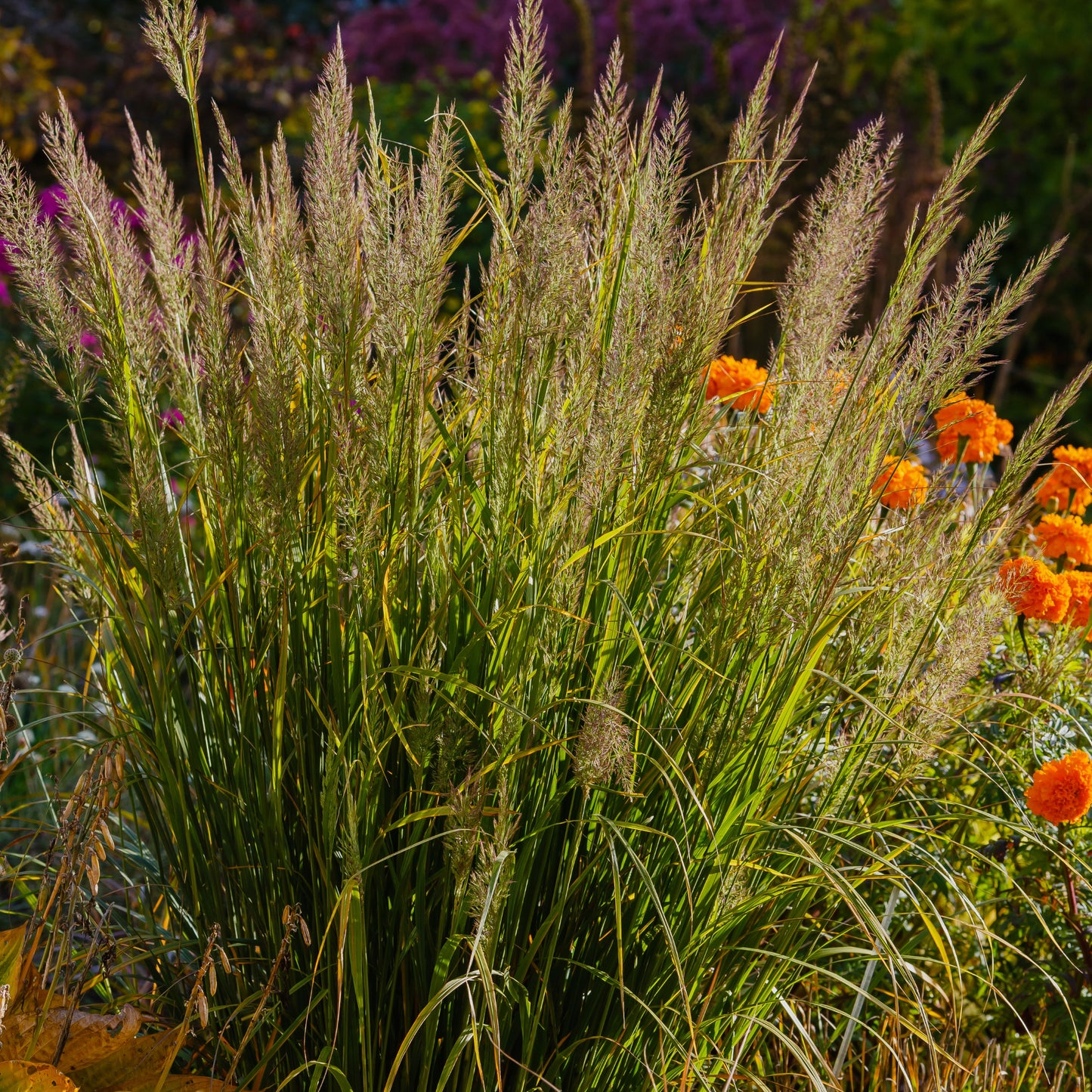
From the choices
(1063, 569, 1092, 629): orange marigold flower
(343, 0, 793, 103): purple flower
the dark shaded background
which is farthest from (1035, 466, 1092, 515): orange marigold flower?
(343, 0, 793, 103): purple flower

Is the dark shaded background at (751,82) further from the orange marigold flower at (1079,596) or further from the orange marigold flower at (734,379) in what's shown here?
the orange marigold flower at (1079,596)

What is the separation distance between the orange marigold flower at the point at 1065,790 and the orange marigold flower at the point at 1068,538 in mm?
542

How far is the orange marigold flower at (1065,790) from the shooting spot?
1602mm

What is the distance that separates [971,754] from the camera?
6.55ft

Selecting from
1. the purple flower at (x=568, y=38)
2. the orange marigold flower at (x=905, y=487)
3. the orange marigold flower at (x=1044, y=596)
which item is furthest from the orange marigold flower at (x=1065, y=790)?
the purple flower at (x=568, y=38)

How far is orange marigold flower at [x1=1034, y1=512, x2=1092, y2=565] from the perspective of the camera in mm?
2055

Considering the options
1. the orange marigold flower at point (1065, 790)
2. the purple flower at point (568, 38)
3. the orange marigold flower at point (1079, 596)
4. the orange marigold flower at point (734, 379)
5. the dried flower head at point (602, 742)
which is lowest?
the orange marigold flower at point (1065, 790)

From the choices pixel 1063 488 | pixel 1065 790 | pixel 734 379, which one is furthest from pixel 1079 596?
pixel 734 379

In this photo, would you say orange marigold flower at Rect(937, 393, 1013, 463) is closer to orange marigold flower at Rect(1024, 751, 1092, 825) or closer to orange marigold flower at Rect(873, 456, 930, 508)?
orange marigold flower at Rect(873, 456, 930, 508)

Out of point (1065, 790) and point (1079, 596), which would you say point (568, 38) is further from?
point (1065, 790)

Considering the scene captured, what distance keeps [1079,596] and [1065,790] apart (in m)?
0.44

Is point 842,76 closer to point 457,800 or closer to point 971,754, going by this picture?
point 971,754

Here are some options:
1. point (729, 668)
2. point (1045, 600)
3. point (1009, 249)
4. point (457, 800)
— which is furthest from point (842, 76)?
point (457, 800)

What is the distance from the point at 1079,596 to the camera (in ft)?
6.34
